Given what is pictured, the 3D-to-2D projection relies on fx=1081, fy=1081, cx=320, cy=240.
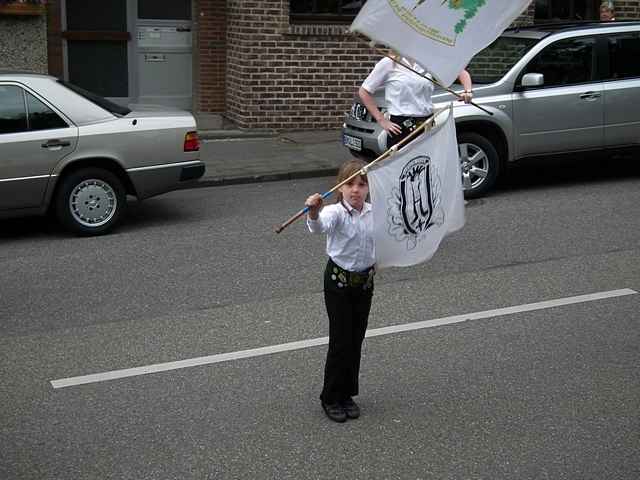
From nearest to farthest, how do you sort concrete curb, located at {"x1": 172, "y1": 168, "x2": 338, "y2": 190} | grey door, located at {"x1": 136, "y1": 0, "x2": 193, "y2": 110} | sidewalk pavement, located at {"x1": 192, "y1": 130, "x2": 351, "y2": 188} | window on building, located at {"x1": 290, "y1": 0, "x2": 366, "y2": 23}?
concrete curb, located at {"x1": 172, "y1": 168, "x2": 338, "y2": 190} → sidewalk pavement, located at {"x1": 192, "y1": 130, "x2": 351, "y2": 188} → window on building, located at {"x1": 290, "y1": 0, "x2": 366, "y2": 23} → grey door, located at {"x1": 136, "y1": 0, "x2": 193, "y2": 110}

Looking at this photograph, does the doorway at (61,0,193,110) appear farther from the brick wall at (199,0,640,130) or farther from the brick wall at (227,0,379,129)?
the brick wall at (227,0,379,129)

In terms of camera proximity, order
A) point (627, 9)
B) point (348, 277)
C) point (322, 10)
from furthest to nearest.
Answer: point (627, 9) < point (322, 10) < point (348, 277)

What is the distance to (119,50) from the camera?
15.9 meters

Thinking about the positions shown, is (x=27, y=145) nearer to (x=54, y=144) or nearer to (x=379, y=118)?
(x=54, y=144)

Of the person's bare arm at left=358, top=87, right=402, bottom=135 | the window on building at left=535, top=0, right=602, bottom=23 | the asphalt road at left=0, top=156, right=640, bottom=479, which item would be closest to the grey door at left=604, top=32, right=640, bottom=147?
the asphalt road at left=0, top=156, right=640, bottom=479

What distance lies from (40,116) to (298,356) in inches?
168

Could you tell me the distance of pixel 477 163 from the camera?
37.9 feet

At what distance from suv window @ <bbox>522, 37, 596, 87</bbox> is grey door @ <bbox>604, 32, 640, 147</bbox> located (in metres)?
0.25

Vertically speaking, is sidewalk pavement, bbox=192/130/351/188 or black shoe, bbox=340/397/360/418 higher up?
sidewalk pavement, bbox=192/130/351/188

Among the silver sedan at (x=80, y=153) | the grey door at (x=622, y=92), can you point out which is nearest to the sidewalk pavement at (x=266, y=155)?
the silver sedan at (x=80, y=153)

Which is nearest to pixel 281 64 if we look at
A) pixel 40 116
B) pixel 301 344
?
pixel 40 116

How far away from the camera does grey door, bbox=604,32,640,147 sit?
39.5 feet

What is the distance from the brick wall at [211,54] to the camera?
1611cm

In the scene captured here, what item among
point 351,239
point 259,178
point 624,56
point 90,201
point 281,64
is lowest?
point 259,178
